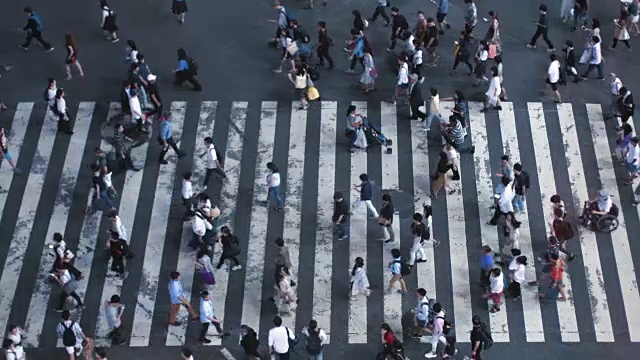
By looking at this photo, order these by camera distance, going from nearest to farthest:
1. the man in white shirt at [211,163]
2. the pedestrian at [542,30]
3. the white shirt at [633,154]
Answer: the man in white shirt at [211,163], the white shirt at [633,154], the pedestrian at [542,30]

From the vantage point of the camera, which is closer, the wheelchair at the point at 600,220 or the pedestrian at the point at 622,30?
the wheelchair at the point at 600,220

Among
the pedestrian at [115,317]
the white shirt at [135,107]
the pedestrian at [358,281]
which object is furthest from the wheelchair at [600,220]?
the white shirt at [135,107]

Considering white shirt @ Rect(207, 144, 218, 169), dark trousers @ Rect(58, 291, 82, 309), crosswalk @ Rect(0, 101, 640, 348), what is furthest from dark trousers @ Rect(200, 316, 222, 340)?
white shirt @ Rect(207, 144, 218, 169)

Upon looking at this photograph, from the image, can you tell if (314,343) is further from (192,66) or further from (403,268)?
(192,66)

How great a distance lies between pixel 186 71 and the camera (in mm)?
31797

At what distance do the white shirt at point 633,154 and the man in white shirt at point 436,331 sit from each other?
24.7 feet

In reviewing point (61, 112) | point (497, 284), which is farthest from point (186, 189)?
point (497, 284)

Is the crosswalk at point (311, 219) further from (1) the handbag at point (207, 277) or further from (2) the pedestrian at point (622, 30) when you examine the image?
(2) the pedestrian at point (622, 30)

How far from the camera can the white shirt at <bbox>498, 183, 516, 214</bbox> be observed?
27.2 m

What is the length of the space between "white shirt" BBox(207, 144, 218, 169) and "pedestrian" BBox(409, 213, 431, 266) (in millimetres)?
5566

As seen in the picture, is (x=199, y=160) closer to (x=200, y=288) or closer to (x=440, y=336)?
(x=200, y=288)

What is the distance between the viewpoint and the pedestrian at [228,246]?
2631cm

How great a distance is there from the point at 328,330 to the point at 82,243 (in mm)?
7070

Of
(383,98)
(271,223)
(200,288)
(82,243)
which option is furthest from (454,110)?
(82,243)
